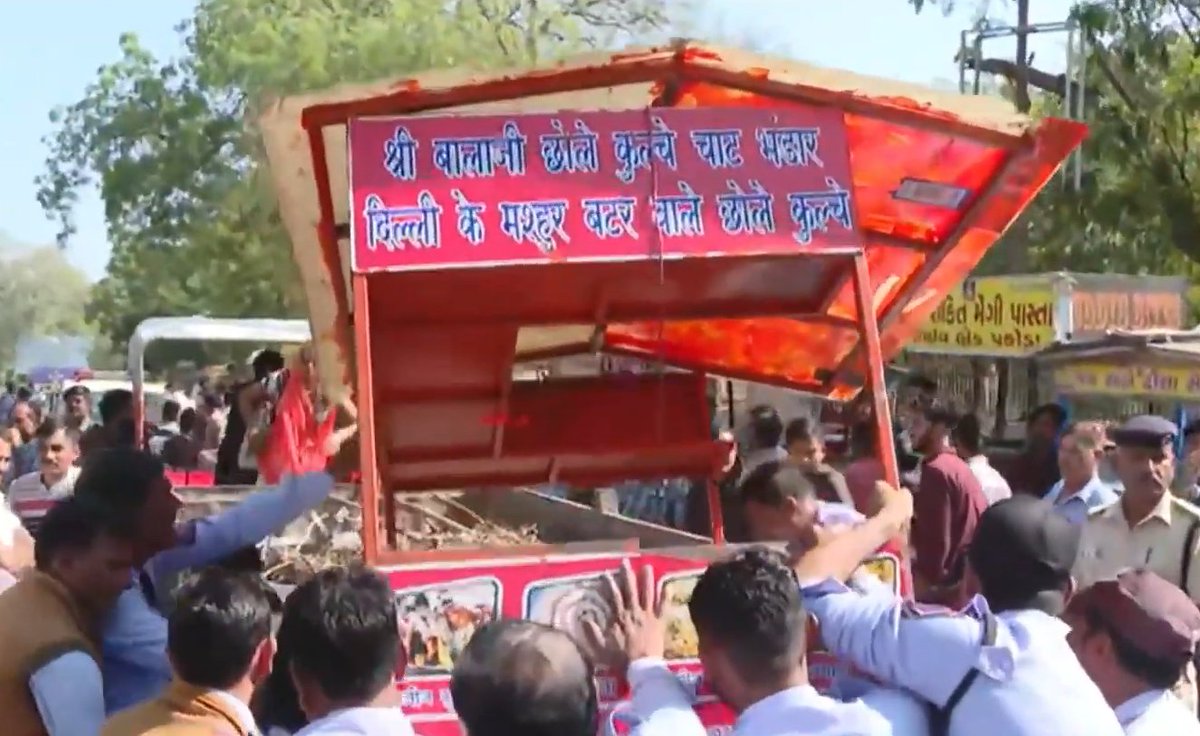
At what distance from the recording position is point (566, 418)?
6852mm

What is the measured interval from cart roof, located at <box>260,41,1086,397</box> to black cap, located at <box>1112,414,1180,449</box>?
2.70 feet

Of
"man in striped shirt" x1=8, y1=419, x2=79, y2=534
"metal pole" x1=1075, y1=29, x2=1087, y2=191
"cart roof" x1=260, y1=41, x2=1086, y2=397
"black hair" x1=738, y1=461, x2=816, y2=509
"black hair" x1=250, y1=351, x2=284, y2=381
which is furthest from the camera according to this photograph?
"metal pole" x1=1075, y1=29, x2=1087, y2=191

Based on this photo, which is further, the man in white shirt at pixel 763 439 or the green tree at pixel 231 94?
the green tree at pixel 231 94

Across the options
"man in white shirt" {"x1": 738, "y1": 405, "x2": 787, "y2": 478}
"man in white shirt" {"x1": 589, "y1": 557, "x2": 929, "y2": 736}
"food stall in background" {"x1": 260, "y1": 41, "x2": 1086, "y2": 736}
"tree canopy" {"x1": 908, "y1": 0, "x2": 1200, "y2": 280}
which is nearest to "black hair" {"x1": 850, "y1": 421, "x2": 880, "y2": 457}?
"man in white shirt" {"x1": 738, "y1": 405, "x2": 787, "y2": 478}

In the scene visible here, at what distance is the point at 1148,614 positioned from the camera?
3.19 metres

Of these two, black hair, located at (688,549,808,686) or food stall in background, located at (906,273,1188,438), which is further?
food stall in background, located at (906,273,1188,438)

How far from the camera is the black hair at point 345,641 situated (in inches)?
112

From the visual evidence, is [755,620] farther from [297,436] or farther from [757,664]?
[297,436]

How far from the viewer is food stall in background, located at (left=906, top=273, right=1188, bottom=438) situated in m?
16.3

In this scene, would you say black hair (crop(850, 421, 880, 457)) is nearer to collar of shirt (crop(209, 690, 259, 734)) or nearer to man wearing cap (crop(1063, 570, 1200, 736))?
man wearing cap (crop(1063, 570, 1200, 736))

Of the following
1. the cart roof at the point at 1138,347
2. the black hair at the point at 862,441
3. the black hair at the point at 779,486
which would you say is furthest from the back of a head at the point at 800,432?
the cart roof at the point at 1138,347

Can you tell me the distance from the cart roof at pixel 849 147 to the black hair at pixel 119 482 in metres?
1.13

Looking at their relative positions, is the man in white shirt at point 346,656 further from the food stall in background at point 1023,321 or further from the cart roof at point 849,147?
the food stall in background at point 1023,321

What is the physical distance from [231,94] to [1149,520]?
1017 inches
